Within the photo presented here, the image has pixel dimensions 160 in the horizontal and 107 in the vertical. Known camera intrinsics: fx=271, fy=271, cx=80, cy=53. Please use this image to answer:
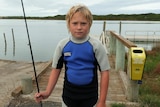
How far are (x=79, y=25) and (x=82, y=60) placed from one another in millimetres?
307

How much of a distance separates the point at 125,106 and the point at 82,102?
222 cm

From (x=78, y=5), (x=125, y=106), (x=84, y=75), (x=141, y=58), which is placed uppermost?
(x=78, y=5)

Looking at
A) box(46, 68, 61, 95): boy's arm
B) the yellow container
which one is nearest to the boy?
box(46, 68, 61, 95): boy's arm

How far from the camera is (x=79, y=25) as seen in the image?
91.5 inches

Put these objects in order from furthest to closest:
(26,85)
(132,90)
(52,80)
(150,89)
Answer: (150,89) → (26,85) → (132,90) → (52,80)

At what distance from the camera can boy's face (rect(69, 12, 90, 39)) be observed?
2.31 m

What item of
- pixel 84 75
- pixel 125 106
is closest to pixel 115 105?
pixel 125 106

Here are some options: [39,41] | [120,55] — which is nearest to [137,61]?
[120,55]

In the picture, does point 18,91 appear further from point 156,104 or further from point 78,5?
point 78,5

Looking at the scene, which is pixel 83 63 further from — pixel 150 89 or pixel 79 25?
pixel 150 89

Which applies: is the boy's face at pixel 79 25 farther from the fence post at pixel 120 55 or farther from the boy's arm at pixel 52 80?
the fence post at pixel 120 55

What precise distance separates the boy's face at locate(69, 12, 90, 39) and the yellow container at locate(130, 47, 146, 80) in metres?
2.06

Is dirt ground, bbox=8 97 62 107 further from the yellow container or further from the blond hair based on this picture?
the blond hair

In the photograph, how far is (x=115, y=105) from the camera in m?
4.46
